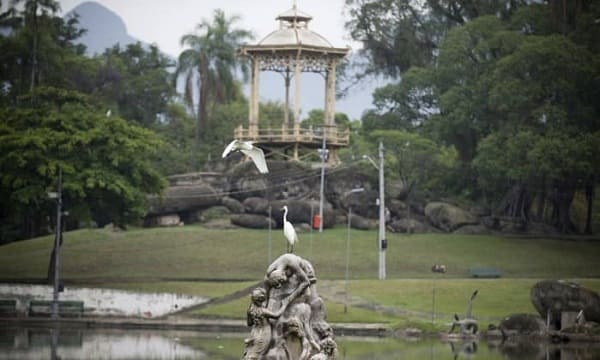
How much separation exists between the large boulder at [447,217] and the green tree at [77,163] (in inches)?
806

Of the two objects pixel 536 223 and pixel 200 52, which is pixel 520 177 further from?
pixel 200 52

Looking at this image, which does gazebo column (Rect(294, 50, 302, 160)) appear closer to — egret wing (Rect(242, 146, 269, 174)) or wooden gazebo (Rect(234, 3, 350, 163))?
wooden gazebo (Rect(234, 3, 350, 163))

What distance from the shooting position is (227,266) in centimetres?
8150

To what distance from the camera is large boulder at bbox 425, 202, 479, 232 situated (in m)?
94.5

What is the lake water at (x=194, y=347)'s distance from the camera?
53406mm

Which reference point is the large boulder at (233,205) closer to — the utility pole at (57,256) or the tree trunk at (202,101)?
the tree trunk at (202,101)

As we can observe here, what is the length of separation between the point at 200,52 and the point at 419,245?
3111cm

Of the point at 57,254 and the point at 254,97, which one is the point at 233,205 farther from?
the point at 57,254

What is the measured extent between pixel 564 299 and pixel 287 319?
88.1ft

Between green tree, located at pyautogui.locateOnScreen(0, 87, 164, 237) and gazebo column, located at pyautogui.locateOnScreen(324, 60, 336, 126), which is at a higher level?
gazebo column, located at pyautogui.locateOnScreen(324, 60, 336, 126)

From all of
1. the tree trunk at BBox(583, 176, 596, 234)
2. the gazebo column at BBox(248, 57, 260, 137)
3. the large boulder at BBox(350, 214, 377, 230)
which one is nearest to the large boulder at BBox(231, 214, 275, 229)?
the large boulder at BBox(350, 214, 377, 230)

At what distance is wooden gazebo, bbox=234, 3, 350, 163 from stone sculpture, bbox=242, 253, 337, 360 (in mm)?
56224

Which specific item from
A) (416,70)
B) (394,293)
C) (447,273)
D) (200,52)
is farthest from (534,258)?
(200,52)

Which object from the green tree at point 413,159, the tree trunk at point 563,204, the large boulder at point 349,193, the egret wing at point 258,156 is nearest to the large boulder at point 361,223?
the large boulder at point 349,193
